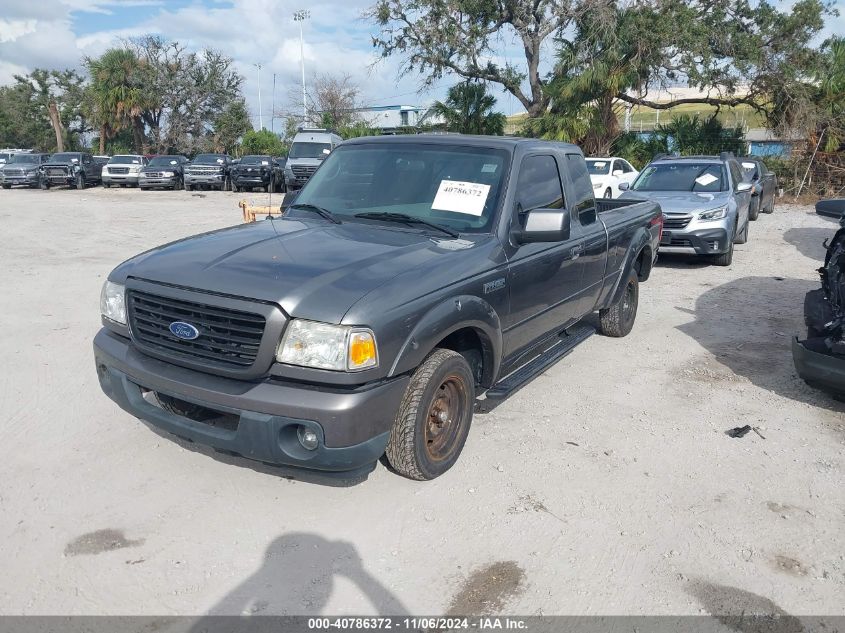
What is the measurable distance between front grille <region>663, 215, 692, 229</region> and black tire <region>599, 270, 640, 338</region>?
4091 millimetres

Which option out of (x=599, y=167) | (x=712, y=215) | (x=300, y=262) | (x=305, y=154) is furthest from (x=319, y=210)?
(x=305, y=154)

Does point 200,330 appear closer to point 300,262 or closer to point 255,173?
point 300,262

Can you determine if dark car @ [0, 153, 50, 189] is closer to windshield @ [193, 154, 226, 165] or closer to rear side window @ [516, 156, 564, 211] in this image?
windshield @ [193, 154, 226, 165]

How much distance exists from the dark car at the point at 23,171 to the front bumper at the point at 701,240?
28.7 metres

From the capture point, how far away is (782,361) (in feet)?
20.4

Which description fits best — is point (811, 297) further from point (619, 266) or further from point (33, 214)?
point (33, 214)

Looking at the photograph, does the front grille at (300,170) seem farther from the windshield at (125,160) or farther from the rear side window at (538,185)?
the rear side window at (538,185)

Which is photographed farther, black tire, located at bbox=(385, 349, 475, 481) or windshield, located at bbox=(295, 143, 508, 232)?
windshield, located at bbox=(295, 143, 508, 232)

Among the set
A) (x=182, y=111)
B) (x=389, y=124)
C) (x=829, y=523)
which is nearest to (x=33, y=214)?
(x=829, y=523)

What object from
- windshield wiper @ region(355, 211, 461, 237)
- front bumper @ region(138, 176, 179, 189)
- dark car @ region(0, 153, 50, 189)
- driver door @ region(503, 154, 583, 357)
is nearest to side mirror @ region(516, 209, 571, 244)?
driver door @ region(503, 154, 583, 357)

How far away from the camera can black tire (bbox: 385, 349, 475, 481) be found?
139 inches

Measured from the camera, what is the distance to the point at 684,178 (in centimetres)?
1189

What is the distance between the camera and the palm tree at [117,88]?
1673 inches

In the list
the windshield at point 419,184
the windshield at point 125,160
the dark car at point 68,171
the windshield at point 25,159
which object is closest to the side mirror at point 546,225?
the windshield at point 419,184
